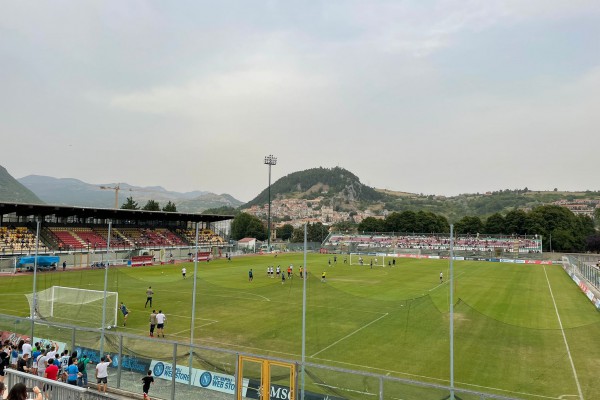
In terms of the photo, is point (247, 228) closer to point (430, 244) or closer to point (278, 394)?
point (430, 244)

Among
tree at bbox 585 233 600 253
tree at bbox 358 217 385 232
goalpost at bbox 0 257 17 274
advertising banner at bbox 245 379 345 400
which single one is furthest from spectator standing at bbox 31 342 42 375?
tree at bbox 358 217 385 232

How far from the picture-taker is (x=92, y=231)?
69.0 m

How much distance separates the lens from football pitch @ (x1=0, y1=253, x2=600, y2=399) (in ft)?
59.4

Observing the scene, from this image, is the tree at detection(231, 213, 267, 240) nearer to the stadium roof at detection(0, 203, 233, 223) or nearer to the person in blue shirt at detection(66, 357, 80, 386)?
the stadium roof at detection(0, 203, 233, 223)

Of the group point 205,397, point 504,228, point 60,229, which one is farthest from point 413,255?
point 205,397

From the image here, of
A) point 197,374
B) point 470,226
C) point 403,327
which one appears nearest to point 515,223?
A: point 470,226

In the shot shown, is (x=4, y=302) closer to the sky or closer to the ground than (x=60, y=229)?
closer to the ground

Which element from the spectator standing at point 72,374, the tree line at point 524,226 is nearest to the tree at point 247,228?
the tree line at point 524,226

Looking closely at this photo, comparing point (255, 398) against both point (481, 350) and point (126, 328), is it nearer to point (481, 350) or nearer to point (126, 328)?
point (481, 350)

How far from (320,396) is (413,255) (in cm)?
8674

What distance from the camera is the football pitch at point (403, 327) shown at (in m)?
18.1

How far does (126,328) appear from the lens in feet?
81.6

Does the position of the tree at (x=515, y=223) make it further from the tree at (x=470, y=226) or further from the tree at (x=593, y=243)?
the tree at (x=593, y=243)

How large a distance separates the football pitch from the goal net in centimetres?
221
